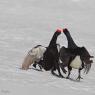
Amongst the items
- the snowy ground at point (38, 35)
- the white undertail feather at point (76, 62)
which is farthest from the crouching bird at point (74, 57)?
the snowy ground at point (38, 35)

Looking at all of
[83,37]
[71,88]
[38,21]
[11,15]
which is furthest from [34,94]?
[11,15]

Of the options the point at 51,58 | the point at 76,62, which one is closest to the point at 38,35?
the point at 51,58

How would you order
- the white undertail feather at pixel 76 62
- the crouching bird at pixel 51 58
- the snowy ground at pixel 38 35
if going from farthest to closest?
the crouching bird at pixel 51 58
the white undertail feather at pixel 76 62
the snowy ground at pixel 38 35

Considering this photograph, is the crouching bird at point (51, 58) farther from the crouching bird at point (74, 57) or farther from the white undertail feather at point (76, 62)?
the white undertail feather at point (76, 62)

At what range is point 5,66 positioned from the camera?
22.5ft

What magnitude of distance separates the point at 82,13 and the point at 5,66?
366 inches

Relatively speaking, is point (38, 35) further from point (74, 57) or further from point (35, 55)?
point (74, 57)

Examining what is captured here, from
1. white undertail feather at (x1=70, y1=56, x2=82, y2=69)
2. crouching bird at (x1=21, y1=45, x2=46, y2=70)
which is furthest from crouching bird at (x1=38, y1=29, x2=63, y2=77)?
white undertail feather at (x1=70, y1=56, x2=82, y2=69)

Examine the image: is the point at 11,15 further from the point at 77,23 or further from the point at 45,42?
the point at 45,42

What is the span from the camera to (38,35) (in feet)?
38.5

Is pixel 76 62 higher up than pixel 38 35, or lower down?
lower down

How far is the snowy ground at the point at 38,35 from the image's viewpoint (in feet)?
19.3

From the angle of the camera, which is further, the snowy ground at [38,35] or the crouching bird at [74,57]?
the crouching bird at [74,57]

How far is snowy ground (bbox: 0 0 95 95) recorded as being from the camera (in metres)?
5.89
